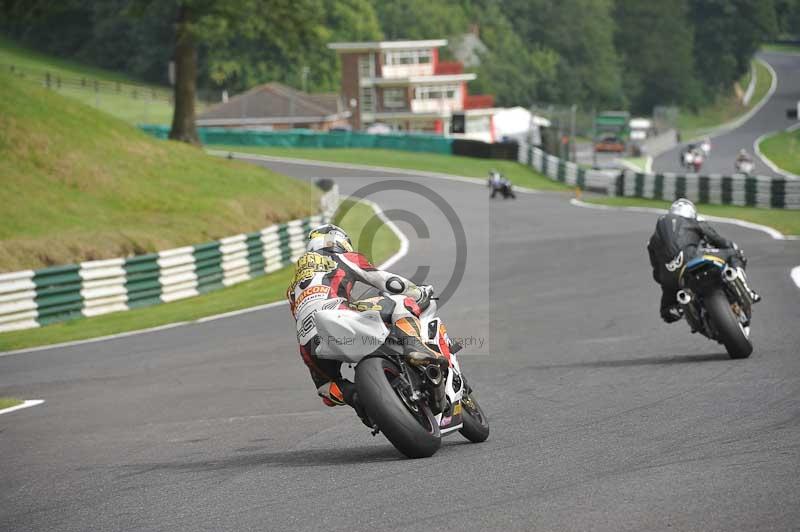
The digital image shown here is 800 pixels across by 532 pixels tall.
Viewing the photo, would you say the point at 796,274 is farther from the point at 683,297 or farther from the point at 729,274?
the point at 729,274

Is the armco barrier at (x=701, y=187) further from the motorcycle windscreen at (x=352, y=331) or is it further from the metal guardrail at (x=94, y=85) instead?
the metal guardrail at (x=94, y=85)

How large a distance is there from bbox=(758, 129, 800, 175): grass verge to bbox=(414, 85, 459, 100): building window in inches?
1173

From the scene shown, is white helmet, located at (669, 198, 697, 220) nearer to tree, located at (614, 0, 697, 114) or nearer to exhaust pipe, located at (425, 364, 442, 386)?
exhaust pipe, located at (425, 364, 442, 386)

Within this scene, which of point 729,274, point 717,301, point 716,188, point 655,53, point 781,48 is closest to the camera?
point 717,301

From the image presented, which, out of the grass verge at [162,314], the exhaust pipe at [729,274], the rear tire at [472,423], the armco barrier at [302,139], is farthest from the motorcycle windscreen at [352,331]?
the armco barrier at [302,139]

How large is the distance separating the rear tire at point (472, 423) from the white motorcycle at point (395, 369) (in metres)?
0.29

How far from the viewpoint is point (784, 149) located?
81.8m

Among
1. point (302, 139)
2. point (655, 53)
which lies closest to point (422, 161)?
point (302, 139)

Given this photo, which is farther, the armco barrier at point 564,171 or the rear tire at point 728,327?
the armco barrier at point 564,171

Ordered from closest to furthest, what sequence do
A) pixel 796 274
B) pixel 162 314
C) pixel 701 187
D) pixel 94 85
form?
pixel 796 274
pixel 162 314
pixel 701 187
pixel 94 85

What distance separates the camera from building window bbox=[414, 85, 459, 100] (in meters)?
110

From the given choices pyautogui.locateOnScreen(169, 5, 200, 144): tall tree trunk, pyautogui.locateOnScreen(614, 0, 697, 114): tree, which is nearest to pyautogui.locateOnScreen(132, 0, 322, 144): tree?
pyautogui.locateOnScreen(169, 5, 200, 144): tall tree trunk

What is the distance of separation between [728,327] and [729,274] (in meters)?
0.58

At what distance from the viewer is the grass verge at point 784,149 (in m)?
→ 65.4
